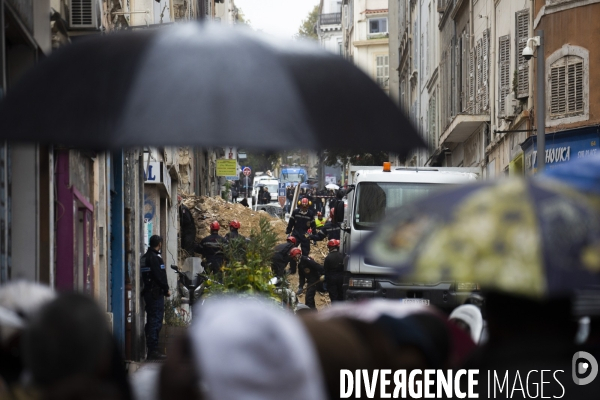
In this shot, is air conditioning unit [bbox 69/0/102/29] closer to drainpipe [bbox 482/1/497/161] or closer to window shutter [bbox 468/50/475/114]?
drainpipe [bbox 482/1/497/161]

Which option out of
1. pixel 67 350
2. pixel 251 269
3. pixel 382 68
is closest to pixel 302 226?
pixel 251 269

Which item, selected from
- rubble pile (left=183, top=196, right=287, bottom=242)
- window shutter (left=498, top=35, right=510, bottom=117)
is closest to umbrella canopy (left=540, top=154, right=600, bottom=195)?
window shutter (left=498, top=35, right=510, bottom=117)

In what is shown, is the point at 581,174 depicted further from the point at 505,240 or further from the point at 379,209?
the point at 379,209

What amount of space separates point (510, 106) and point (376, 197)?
27.3 feet

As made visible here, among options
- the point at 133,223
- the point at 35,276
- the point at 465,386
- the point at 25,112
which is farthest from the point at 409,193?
the point at 465,386

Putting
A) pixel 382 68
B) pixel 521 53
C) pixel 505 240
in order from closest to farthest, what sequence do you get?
pixel 505 240
pixel 521 53
pixel 382 68

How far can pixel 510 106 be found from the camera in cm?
2619

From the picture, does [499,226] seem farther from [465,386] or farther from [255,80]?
[255,80]

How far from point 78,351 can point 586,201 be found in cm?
179

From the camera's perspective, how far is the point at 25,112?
4.93m

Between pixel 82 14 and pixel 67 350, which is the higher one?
pixel 82 14

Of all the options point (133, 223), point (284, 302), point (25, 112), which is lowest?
point (284, 302)

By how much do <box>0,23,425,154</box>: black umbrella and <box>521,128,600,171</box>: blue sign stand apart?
16673 mm

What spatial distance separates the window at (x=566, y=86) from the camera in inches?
878
